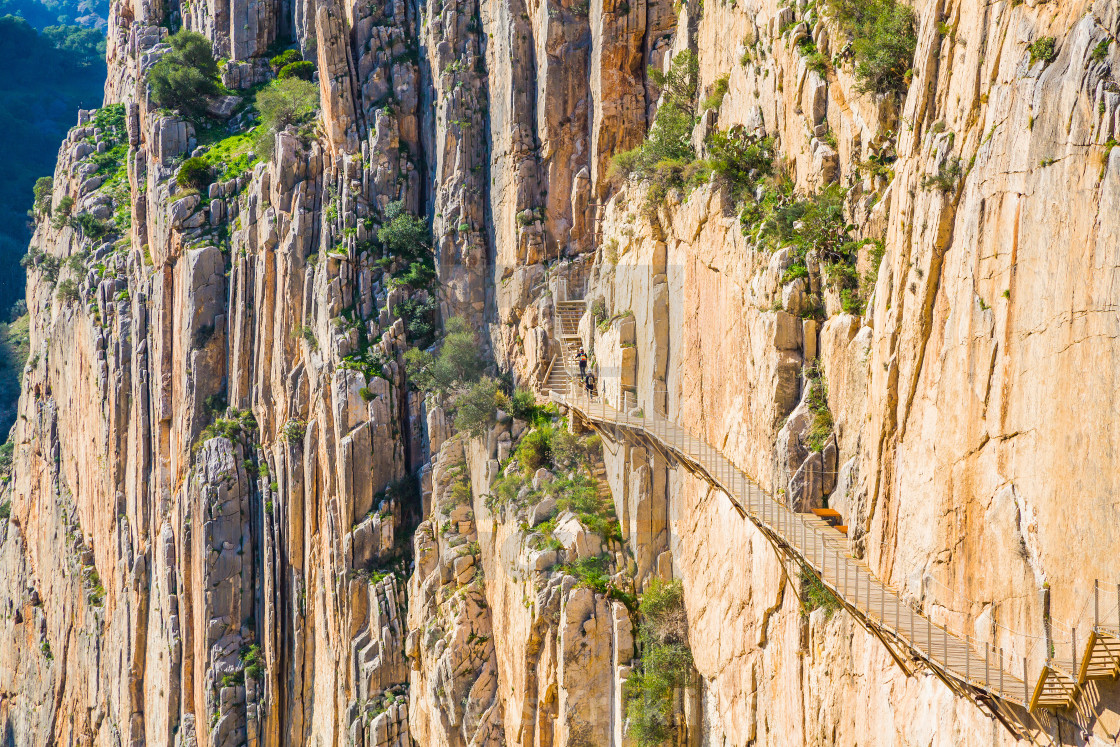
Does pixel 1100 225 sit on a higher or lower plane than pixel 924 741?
higher

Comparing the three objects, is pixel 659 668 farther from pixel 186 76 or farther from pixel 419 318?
pixel 186 76

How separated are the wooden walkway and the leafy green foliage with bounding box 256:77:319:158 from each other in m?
35.3

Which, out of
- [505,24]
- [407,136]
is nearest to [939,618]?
[505,24]

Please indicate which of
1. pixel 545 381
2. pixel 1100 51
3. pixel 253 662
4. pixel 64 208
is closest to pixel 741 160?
pixel 1100 51

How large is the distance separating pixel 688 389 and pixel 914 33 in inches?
465

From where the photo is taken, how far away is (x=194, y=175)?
60.3 metres

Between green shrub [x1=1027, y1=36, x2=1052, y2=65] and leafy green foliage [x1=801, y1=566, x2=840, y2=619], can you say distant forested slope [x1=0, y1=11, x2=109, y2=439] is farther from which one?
green shrub [x1=1027, y1=36, x2=1052, y2=65]

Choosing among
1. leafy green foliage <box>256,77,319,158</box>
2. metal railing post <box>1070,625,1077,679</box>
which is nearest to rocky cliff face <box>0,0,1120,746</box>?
metal railing post <box>1070,625,1077,679</box>

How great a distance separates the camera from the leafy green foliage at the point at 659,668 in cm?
2927

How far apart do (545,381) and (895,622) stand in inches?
979

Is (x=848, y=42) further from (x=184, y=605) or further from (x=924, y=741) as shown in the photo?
(x=184, y=605)

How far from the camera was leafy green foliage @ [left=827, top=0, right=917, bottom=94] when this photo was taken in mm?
21234

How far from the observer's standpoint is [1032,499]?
15.3m

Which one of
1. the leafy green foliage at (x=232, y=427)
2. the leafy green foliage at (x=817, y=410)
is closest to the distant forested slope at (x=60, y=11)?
the leafy green foliage at (x=232, y=427)
